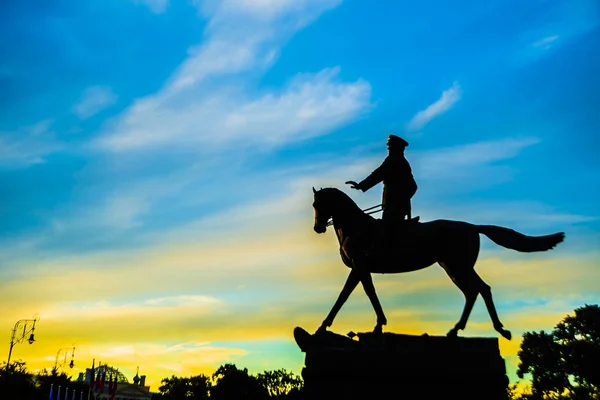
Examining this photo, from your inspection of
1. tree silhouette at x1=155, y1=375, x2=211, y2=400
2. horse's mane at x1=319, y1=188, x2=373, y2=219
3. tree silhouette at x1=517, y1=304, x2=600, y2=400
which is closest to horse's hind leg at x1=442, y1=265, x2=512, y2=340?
horse's mane at x1=319, y1=188, x2=373, y2=219

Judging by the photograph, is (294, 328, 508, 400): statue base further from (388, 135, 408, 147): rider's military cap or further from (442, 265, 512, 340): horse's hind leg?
(388, 135, 408, 147): rider's military cap

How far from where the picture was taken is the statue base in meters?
8.41

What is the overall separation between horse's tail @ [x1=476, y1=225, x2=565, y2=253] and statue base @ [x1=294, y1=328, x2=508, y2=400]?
80.4 inches

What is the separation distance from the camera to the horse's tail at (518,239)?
9.70m

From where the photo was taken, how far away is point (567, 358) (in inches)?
1489

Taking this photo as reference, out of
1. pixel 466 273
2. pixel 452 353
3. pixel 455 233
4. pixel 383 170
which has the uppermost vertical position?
pixel 383 170

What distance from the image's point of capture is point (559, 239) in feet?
31.8

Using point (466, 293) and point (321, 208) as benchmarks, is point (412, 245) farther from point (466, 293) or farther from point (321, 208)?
point (321, 208)

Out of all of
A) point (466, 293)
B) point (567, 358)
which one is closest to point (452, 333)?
point (466, 293)

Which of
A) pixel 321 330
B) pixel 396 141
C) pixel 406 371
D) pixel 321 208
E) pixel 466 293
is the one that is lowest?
pixel 406 371

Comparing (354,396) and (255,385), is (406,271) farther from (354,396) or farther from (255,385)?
(255,385)

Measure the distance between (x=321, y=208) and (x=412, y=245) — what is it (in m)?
1.80

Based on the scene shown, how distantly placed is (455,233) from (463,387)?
9.19ft

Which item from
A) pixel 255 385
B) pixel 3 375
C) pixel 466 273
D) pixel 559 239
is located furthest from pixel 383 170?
pixel 255 385
